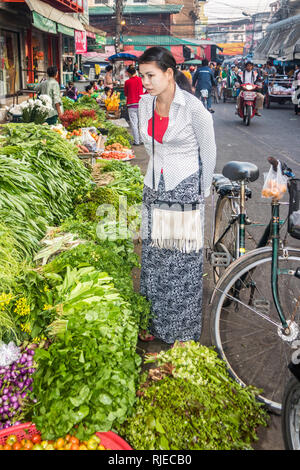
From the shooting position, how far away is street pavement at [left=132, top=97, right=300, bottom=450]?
3430 mm

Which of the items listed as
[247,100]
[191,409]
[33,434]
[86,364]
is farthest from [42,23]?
[191,409]

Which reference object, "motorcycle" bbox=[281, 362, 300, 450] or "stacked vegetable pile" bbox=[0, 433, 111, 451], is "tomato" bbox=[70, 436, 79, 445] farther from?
"motorcycle" bbox=[281, 362, 300, 450]

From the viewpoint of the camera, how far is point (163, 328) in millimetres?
3436

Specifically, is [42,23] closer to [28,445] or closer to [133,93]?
[133,93]

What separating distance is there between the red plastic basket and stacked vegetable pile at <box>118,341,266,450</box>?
0.09 metres

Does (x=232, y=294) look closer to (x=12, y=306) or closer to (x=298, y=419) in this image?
(x=298, y=419)

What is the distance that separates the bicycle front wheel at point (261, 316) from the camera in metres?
2.85

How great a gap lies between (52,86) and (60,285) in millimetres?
7663

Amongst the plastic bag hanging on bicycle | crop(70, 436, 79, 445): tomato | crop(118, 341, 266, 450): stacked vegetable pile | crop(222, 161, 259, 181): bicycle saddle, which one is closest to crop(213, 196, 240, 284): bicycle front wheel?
crop(222, 161, 259, 181): bicycle saddle

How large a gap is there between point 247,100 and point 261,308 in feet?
44.1

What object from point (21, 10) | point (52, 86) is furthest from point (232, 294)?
point (21, 10)

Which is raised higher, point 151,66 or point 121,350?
point 151,66

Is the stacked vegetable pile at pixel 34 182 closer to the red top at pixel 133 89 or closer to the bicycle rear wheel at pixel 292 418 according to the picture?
the bicycle rear wheel at pixel 292 418

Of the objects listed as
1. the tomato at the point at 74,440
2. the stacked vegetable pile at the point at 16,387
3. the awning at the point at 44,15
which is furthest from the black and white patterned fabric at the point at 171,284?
the awning at the point at 44,15
